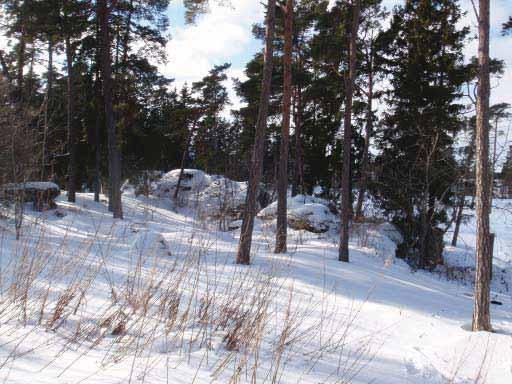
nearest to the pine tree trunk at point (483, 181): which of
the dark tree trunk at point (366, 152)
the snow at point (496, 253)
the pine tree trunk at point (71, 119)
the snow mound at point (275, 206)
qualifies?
the snow at point (496, 253)

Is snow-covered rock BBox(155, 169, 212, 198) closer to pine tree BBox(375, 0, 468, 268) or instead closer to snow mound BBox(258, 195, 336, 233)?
snow mound BBox(258, 195, 336, 233)

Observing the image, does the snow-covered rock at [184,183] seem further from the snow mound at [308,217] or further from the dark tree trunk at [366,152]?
the dark tree trunk at [366,152]

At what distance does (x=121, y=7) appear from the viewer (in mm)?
14000

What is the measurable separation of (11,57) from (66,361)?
21.8m

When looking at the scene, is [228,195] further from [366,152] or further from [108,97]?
[108,97]

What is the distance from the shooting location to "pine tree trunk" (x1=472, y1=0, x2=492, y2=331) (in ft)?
19.7

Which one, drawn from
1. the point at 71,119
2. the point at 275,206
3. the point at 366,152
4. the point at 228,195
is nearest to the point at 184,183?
the point at 228,195

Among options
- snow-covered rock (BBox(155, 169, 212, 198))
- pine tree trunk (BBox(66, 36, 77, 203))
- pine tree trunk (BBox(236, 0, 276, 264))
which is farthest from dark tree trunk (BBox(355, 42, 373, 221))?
pine tree trunk (BBox(66, 36, 77, 203))

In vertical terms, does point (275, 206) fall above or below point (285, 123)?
below

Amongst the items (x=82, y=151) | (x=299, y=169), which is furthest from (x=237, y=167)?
(x=82, y=151)

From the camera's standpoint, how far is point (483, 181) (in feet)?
19.8

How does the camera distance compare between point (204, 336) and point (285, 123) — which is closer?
point (204, 336)

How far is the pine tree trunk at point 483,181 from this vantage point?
6004 mm

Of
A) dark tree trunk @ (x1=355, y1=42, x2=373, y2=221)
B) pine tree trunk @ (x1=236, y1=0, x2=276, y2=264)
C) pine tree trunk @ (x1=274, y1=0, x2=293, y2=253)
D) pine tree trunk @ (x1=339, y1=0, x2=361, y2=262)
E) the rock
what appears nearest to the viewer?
pine tree trunk @ (x1=236, y1=0, x2=276, y2=264)
